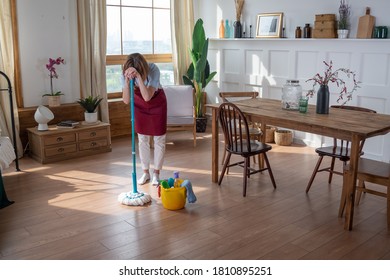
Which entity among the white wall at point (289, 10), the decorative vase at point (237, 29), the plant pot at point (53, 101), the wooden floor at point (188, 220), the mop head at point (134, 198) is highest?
the white wall at point (289, 10)

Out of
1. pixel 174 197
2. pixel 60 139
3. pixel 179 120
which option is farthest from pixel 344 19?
pixel 60 139

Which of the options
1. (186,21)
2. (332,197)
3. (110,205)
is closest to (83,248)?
(110,205)

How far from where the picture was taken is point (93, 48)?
217 inches

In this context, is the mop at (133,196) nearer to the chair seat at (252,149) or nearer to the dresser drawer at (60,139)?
the chair seat at (252,149)

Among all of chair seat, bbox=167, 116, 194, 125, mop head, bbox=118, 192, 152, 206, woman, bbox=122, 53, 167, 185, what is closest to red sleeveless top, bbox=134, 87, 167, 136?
woman, bbox=122, 53, 167, 185

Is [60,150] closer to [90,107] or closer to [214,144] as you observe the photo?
[90,107]

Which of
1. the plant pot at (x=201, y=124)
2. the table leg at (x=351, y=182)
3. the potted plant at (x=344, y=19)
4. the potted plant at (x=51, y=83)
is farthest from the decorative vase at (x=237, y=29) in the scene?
the table leg at (x=351, y=182)

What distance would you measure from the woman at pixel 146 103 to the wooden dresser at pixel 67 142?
1.28 m

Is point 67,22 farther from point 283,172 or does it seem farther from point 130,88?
point 283,172

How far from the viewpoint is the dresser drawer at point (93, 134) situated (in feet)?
16.6

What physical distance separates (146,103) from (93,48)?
84.3 inches

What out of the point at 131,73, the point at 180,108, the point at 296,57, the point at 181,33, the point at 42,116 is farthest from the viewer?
the point at 181,33

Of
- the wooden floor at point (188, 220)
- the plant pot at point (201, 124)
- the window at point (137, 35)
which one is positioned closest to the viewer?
the wooden floor at point (188, 220)

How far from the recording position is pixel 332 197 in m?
3.78
